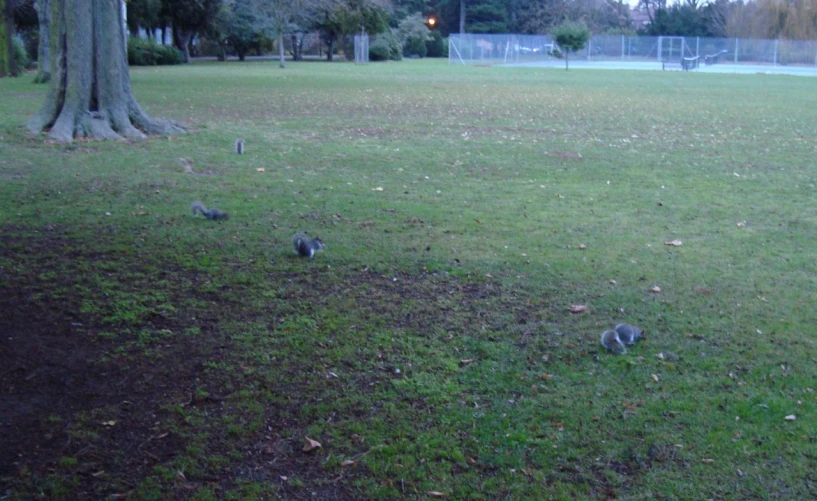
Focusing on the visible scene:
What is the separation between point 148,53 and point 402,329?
4874 centimetres

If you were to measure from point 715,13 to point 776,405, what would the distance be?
77735 millimetres

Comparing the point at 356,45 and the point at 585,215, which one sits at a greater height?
the point at 356,45

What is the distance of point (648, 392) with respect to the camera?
519cm

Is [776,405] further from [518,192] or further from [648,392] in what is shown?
[518,192]

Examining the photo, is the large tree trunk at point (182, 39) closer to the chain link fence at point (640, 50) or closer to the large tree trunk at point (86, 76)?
the chain link fence at point (640, 50)

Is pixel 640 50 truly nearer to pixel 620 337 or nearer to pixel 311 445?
pixel 620 337

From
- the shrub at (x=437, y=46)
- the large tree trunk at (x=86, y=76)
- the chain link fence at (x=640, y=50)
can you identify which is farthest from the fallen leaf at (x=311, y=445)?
the shrub at (x=437, y=46)

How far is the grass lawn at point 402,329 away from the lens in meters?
4.28

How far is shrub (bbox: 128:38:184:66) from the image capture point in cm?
4916

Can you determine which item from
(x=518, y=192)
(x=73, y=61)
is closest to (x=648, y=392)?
(x=518, y=192)

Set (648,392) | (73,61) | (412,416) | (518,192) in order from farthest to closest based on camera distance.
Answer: (73,61), (518,192), (648,392), (412,416)

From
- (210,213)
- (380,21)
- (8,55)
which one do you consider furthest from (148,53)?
(210,213)

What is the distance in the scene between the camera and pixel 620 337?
5836 mm

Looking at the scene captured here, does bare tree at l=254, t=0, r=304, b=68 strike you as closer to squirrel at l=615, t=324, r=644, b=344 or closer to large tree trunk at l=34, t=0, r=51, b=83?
large tree trunk at l=34, t=0, r=51, b=83
